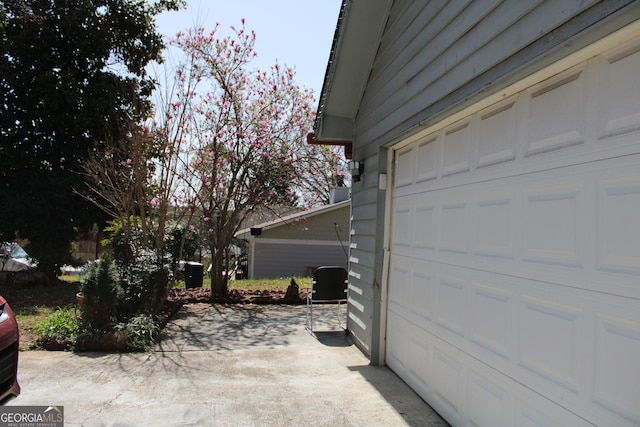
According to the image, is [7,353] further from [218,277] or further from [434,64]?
[218,277]

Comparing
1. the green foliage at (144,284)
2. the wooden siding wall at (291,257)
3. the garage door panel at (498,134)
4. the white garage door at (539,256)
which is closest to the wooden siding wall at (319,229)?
the wooden siding wall at (291,257)

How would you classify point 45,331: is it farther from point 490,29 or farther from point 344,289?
point 490,29

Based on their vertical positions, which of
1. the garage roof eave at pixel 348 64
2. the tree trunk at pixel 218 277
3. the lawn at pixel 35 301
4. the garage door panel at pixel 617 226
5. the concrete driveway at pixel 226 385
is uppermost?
the garage roof eave at pixel 348 64

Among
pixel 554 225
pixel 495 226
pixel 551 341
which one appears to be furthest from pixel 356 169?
pixel 551 341

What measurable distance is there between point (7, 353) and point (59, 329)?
2.75 metres

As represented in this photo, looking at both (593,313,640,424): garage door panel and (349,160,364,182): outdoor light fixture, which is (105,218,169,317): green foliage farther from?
(593,313,640,424): garage door panel

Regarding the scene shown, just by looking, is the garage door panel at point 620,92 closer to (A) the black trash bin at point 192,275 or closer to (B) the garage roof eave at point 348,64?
(B) the garage roof eave at point 348,64

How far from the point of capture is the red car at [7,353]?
3.24 meters

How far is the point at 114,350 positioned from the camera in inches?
218

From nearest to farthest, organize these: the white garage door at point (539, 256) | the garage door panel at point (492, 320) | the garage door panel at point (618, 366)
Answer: the garage door panel at point (618, 366)
the white garage door at point (539, 256)
the garage door panel at point (492, 320)

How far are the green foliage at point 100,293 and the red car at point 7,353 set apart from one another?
2310 millimetres

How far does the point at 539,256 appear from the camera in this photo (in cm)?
257

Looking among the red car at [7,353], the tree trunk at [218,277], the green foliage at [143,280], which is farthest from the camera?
the tree trunk at [218,277]

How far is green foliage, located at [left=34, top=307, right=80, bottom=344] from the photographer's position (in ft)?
18.5
